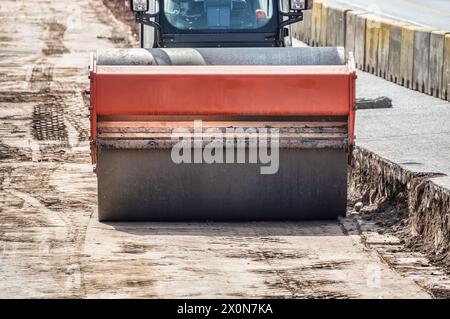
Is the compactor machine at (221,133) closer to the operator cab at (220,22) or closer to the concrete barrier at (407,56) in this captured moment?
the operator cab at (220,22)

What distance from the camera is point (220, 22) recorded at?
15.6m

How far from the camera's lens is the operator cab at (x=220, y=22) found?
15.6m

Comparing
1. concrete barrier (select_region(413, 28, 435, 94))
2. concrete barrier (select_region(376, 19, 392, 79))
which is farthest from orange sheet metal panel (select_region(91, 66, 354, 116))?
concrete barrier (select_region(376, 19, 392, 79))

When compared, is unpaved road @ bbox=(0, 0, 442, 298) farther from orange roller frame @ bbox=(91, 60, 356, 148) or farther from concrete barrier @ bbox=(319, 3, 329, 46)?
concrete barrier @ bbox=(319, 3, 329, 46)

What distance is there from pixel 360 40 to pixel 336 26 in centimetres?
250

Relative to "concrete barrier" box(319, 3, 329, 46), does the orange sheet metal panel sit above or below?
above

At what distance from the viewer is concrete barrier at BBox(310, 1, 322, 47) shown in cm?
2994

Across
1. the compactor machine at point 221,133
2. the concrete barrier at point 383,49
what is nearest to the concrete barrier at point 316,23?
the concrete barrier at point 383,49

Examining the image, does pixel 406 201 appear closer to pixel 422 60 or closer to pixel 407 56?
pixel 422 60

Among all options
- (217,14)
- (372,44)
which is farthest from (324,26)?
(217,14)

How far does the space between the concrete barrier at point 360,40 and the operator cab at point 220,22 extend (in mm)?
9480
